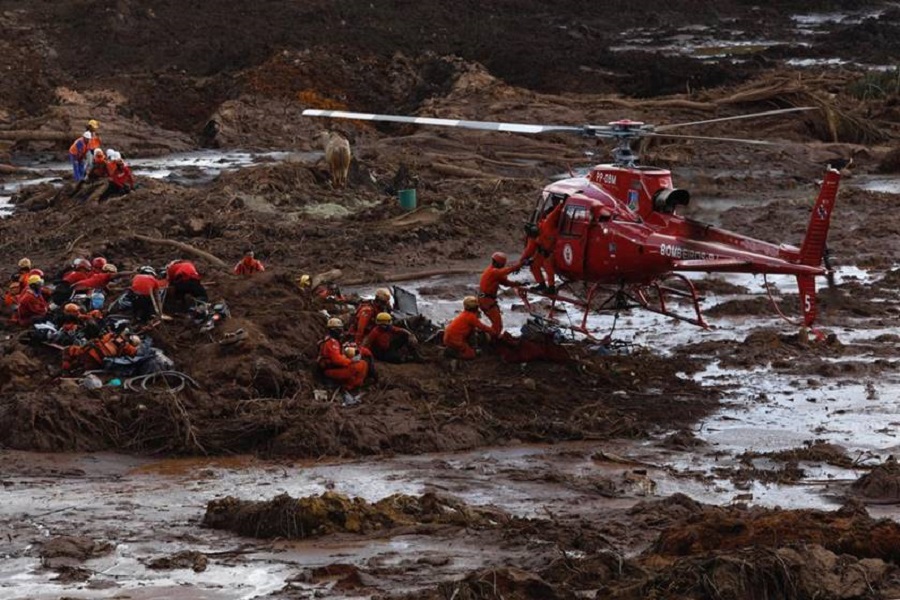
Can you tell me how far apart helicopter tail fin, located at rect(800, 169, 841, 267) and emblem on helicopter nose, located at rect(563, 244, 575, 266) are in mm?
2938

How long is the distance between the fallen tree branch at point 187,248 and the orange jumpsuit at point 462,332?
5764mm

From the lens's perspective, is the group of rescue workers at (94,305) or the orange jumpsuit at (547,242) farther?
the orange jumpsuit at (547,242)

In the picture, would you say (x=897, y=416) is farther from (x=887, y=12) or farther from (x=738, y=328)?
(x=887, y=12)

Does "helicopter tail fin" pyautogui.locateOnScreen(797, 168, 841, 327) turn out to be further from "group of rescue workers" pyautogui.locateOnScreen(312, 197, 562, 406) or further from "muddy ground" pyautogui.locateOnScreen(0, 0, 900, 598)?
"group of rescue workers" pyautogui.locateOnScreen(312, 197, 562, 406)

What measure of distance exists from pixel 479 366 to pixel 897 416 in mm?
4634

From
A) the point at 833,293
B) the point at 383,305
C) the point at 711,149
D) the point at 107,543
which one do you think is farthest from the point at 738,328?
the point at 711,149

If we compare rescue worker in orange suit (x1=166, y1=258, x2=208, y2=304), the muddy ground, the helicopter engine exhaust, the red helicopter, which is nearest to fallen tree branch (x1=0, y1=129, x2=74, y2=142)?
the muddy ground

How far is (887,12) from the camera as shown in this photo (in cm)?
5831

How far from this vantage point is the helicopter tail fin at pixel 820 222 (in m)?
16.8

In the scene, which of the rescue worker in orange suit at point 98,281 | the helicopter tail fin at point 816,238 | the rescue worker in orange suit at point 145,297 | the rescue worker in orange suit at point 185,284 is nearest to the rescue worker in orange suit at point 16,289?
the rescue worker in orange suit at point 98,281

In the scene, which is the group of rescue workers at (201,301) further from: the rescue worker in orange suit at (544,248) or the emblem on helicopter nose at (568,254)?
the emblem on helicopter nose at (568,254)

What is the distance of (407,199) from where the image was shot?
87.5 feet

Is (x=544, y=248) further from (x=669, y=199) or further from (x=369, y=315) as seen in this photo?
(x=369, y=315)

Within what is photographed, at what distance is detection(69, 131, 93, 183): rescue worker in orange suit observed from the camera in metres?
28.4
